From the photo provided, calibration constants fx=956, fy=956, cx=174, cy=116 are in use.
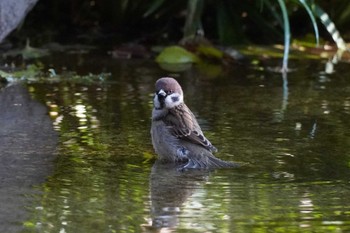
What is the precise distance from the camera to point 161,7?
28.7 feet

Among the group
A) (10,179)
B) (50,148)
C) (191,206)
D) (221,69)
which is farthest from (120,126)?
(221,69)

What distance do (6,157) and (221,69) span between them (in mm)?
3252

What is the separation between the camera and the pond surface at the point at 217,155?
11.2 feet

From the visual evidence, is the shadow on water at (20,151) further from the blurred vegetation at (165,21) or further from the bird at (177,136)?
the blurred vegetation at (165,21)

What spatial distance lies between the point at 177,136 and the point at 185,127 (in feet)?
0.18

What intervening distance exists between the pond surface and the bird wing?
0.59 ft

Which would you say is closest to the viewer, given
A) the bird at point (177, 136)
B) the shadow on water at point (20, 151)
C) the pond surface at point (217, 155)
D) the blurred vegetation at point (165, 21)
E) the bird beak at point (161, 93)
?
the pond surface at point (217, 155)

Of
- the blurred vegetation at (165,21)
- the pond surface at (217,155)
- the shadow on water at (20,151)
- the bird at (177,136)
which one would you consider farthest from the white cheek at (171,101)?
the blurred vegetation at (165,21)

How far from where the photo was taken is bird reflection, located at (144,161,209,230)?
3.43 meters

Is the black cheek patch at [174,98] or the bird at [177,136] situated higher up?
the black cheek patch at [174,98]

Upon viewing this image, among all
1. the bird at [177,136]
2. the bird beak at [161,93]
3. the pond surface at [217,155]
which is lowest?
the pond surface at [217,155]

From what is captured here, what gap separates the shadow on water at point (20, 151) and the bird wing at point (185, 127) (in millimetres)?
A: 584

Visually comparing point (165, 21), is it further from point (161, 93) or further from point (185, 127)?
point (185, 127)

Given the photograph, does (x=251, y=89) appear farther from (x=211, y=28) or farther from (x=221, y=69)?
(x=211, y=28)
